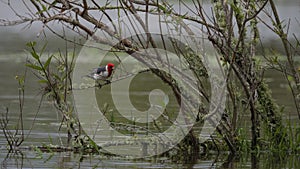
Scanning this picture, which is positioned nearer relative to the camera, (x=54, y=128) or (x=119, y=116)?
(x=54, y=128)

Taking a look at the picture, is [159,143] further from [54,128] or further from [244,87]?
[54,128]

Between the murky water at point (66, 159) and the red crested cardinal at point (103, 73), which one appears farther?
the red crested cardinal at point (103, 73)

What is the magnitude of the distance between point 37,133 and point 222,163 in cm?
197

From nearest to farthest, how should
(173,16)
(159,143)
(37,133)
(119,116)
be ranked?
(173,16)
(159,143)
(37,133)
(119,116)

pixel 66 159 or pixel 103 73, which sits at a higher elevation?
pixel 103 73

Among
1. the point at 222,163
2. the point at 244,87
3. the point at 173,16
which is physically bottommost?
the point at 222,163

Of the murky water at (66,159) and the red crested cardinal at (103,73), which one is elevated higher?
the red crested cardinal at (103,73)

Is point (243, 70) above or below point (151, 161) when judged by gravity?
above

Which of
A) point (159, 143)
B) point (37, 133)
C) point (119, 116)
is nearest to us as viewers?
point (159, 143)

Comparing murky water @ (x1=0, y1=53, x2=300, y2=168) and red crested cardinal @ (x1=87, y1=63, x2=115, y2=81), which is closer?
murky water @ (x1=0, y1=53, x2=300, y2=168)

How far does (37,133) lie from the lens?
8172 mm

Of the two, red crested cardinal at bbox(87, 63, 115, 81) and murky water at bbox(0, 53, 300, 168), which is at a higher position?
red crested cardinal at bbox(87, 63, 115, 81)

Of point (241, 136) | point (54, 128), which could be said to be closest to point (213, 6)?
point (241, 136)

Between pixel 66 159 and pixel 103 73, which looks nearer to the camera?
pixel 66 159
